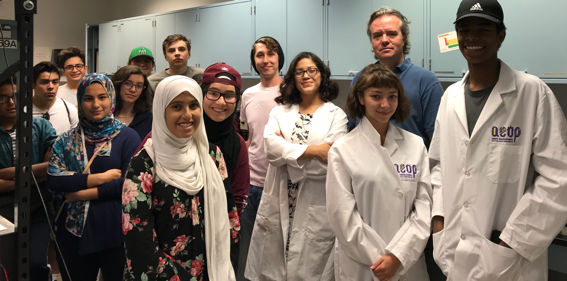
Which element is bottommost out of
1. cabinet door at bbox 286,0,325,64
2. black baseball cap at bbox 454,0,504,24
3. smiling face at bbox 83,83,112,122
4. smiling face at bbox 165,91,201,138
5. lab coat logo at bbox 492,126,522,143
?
lab coat logo at bbox 492,126,522,143

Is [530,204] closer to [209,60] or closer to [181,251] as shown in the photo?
[181,251]

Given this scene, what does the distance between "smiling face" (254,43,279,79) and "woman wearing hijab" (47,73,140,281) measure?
1.08 meters

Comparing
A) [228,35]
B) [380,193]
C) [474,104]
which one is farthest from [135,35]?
[474,104]

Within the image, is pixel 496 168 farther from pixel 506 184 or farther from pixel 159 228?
pixel 159 228

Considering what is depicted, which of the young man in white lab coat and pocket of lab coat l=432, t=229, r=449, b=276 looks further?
pocket of lab coat l=432, t=229, r=449, b=276

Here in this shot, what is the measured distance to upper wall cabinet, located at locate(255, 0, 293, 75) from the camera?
4.08m

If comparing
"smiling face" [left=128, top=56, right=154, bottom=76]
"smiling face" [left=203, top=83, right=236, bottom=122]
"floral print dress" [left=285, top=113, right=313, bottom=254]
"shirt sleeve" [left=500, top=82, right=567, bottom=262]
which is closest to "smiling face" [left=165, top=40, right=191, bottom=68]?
"smiling face" [left=128, top=56, right=154, bottom=76]

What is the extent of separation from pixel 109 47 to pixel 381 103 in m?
5.31

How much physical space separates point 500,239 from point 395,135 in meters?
0.57

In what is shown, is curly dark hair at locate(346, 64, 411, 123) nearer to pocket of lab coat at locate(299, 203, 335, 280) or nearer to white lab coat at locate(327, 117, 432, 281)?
white lab coat at locate(327, 117, 432, 281)

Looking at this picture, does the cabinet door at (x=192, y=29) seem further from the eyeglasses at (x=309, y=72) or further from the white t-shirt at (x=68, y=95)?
the eyeglasses at (x=309, y=72)

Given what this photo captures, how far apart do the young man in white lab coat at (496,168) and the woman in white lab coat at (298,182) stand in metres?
0.61

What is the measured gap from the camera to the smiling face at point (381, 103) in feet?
5.88

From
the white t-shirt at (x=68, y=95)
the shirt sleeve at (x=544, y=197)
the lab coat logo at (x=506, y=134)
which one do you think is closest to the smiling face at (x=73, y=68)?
the white t-shirt at (x=68, y=95)
